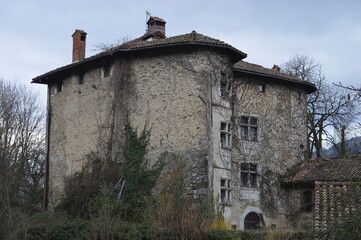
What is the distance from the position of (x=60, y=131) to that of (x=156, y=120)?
6.28 metres

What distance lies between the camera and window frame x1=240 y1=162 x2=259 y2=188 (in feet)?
84.9

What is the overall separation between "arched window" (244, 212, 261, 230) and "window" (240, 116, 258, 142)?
11.0 ft

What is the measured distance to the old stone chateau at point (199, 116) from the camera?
78.9 feet

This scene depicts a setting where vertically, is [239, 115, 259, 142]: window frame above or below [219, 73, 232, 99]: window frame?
below

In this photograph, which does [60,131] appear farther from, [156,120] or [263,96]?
[263,96]

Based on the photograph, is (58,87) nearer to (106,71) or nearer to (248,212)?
(106,71)

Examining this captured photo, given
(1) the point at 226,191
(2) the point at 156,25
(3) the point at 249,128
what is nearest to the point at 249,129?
(3) the point at 249,128

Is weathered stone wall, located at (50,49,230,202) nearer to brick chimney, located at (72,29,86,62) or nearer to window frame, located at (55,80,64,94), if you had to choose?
window frame, located at (55,80,64,94)

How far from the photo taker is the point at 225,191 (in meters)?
24.3

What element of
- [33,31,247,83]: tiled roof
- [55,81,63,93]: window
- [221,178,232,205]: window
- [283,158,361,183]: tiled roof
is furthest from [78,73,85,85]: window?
[283,158,361,183]: tiled roof

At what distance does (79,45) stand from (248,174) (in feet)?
34.7

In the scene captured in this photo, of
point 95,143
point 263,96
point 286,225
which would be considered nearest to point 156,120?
point 95,143

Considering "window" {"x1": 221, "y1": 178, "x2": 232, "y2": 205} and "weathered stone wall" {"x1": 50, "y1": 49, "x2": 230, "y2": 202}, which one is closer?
"weathered stone wall" {"x1": 50, "y1": 49, "x2": 230, "y2": 202}

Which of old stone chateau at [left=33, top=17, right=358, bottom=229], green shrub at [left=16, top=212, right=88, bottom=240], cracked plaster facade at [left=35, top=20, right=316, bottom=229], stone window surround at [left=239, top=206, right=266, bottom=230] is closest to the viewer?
green shrub at [left=16, top=212, right=88, bottom=240]
